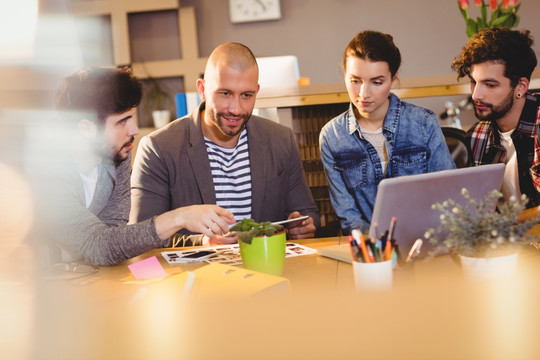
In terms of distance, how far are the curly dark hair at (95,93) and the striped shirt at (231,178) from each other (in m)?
0.53

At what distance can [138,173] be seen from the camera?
200 cm

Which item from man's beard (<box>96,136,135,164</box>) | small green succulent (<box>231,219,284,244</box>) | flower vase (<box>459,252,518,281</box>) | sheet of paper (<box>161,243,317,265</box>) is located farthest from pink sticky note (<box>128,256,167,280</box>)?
flower vase (<box>459,252,518,281</box>)

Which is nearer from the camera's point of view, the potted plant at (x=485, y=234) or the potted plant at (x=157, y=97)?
the potted plant at (x=485, y=234)

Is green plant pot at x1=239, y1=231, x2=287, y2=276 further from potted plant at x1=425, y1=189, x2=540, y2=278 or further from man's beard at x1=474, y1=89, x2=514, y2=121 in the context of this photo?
man's beard at x1=474, y1=89, x2=514, y2=121

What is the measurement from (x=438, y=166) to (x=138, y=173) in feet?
3.66

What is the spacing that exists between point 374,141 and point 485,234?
112 cm

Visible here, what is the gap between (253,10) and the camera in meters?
4.58

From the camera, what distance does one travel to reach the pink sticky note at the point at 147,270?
123 cm

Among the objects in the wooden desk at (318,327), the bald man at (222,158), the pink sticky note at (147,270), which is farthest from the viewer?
the bald man at (222,158)

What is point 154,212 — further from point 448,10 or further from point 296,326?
point 448,10

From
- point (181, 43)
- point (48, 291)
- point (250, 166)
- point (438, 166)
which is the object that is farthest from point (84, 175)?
point (181, 43)

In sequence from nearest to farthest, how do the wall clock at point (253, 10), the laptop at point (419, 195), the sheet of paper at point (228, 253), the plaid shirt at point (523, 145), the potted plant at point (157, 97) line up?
1. the laptop at point (419, 195)
2. the sheet of paper at point (228, 253)
3. the plaid shirt at point (523, 145)
4. the wall clock at point (253, 10)
5. the potted plant at point (157, 97)

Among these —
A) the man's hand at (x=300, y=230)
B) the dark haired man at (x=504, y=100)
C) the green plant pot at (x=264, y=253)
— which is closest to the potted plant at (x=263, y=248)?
the green plant pot at (x=264, y=253)

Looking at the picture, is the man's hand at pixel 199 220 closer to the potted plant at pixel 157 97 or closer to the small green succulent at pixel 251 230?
the small green succulent at pixel 251 230
